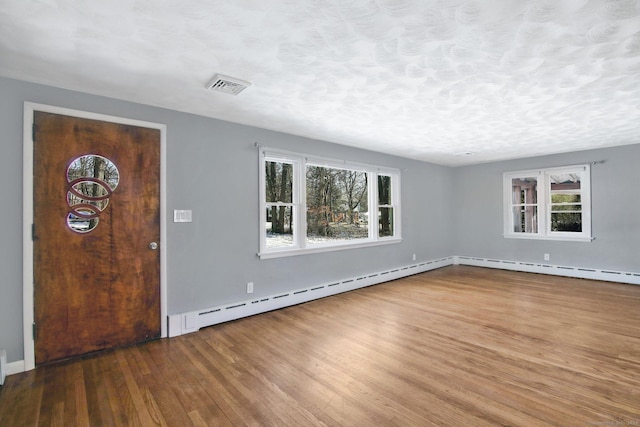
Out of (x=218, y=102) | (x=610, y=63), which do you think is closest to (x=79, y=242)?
(x=218, y=102)

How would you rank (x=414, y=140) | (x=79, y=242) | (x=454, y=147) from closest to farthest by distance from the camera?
1. (x=79, y=242)
2. (x=414, y=140)
3. (x=454, y=147)

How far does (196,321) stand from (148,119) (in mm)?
2235

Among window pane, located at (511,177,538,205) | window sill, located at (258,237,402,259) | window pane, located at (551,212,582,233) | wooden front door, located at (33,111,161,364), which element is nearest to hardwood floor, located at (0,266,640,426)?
wooden front door, located at (33,111,161,364)

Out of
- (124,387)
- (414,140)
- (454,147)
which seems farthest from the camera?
(454,147)

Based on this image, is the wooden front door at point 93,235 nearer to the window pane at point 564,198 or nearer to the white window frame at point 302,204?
the white window frame at point 302,204

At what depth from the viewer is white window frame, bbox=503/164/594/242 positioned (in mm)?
5664

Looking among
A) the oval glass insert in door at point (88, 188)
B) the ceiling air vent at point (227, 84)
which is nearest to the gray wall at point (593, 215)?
the ceiling air vent at point (227, 84)

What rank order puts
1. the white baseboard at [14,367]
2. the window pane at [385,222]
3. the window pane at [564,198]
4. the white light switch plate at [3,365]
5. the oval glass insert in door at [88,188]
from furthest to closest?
the window pane at [564,198]
the window pane at [385,222]
the oval glass insert in door at [88,188]
the white baseboard at [14,367]
the white light switch plate at [3,365]

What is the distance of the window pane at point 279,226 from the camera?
4180mm

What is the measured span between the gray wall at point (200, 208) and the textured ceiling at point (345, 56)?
0.18 m

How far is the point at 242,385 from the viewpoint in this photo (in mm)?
2289

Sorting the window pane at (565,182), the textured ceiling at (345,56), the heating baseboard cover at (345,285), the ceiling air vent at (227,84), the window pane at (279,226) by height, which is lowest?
the heating baseboard cover at (345,285)

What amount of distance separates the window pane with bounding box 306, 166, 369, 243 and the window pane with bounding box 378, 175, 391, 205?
1.16 feet

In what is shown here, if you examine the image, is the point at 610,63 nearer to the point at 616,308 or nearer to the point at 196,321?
the point at 616,308
